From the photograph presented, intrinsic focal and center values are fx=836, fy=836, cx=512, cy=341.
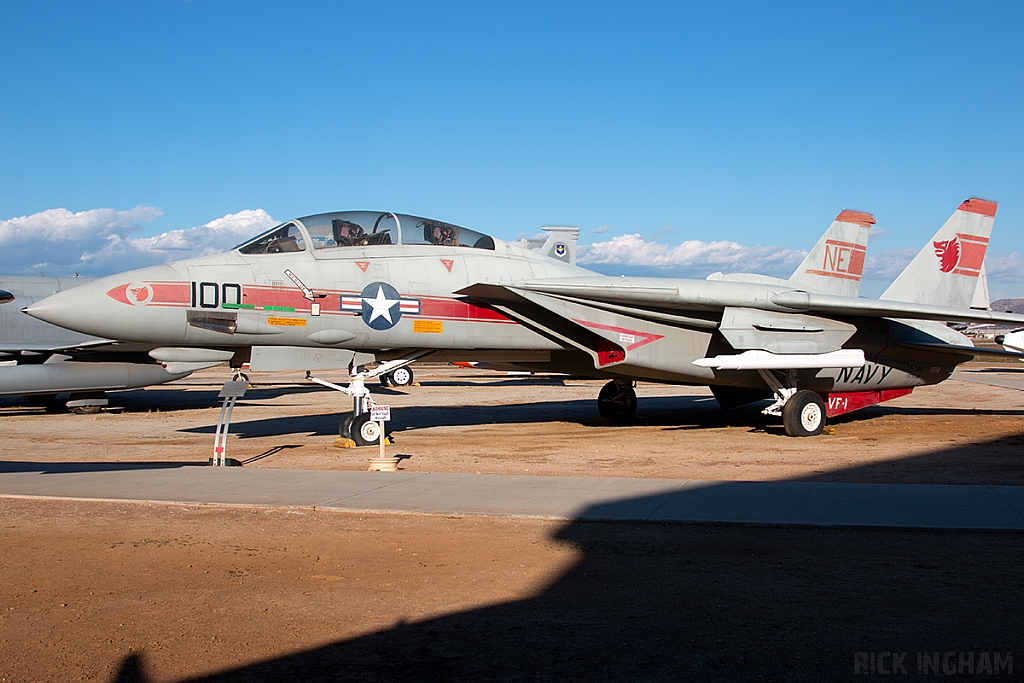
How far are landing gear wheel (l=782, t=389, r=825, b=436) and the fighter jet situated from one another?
13.8m

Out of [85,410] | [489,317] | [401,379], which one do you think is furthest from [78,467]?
[401,379]

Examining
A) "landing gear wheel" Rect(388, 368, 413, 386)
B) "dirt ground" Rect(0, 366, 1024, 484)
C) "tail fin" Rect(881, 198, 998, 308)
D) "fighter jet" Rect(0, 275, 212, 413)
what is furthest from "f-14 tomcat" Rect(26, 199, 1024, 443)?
"landing gear wheel" Rect(388, 368, 413, 386)

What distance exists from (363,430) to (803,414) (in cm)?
762

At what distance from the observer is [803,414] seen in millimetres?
14695

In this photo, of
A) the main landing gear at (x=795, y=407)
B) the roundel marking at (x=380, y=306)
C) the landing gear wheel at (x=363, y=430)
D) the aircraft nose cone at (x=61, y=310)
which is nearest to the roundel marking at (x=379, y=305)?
the roundel marking at (x=380, y=306)

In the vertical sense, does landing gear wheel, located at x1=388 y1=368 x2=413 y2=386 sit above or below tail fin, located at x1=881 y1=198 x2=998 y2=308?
below

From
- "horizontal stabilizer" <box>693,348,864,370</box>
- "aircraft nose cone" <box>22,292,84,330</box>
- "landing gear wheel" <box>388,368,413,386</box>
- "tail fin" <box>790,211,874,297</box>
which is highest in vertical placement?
"tail fin" <box>790,211,874,297</box>

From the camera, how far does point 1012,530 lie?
6527mm

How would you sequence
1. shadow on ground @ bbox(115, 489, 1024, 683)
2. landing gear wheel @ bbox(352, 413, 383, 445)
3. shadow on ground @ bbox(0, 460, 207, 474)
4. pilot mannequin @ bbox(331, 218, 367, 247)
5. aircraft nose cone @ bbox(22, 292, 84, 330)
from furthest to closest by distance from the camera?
landing gear wheel @ bbox(352, 413, 383, 445) < pilot mannequin @ bbox(331, 218, 367, 247) < aircraft nose cone @ bbox(22, 292, 84, 330) < shadow on ground @ bbox(0, 460, 207, 474) < shadow on ground @ bbox(115, 489, 1024, 683)

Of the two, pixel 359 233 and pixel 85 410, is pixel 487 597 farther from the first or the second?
pixel 85 410

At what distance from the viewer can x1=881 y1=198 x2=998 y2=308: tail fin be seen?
17156 mm

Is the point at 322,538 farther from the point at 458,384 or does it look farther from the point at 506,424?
the point at 458,384

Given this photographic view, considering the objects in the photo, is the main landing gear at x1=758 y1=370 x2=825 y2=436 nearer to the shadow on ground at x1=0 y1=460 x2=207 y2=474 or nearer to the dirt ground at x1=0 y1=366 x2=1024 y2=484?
the dirt ground at x1=0 y1=366 x2=1024 y2=484

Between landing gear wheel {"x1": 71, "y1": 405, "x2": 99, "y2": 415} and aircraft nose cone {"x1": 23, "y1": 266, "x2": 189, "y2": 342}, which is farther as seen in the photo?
landing gear wheel {"x1": 71, "y1": 405, "x2": 99, "y2": 415}
